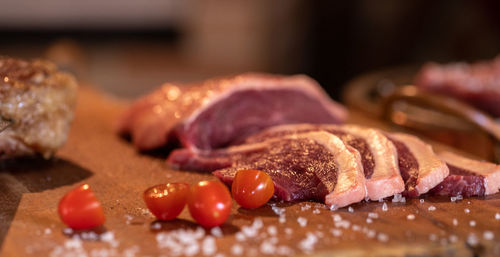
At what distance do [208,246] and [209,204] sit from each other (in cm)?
19

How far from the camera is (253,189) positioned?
7.13ft

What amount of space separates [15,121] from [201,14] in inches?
307

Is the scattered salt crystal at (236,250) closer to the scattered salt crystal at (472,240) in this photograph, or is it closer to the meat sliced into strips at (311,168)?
the meat sliced into strips at (311,168)

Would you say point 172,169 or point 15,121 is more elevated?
point 15,121

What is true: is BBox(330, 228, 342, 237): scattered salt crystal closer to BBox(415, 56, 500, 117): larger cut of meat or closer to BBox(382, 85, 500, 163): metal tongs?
BBox(382, 85, 500, 163): metal tongs

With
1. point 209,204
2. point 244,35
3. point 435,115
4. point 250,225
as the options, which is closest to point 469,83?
point 435,115

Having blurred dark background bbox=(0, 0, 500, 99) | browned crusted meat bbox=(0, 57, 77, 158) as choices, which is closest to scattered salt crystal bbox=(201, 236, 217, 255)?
browned crusted meat bbox=(0, 57, 77, 158)

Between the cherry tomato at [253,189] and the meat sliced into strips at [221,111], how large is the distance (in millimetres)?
711

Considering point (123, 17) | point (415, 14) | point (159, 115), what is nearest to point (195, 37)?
point (123, 17)

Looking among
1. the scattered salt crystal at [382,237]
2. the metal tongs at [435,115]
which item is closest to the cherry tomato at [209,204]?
the scattered salt crystal at [382,237]

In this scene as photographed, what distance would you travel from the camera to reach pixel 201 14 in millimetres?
10094

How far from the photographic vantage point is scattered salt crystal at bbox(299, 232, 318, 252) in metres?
1.84

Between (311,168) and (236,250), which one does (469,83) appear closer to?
(311,168)

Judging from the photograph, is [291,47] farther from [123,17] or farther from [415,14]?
[123,17]
